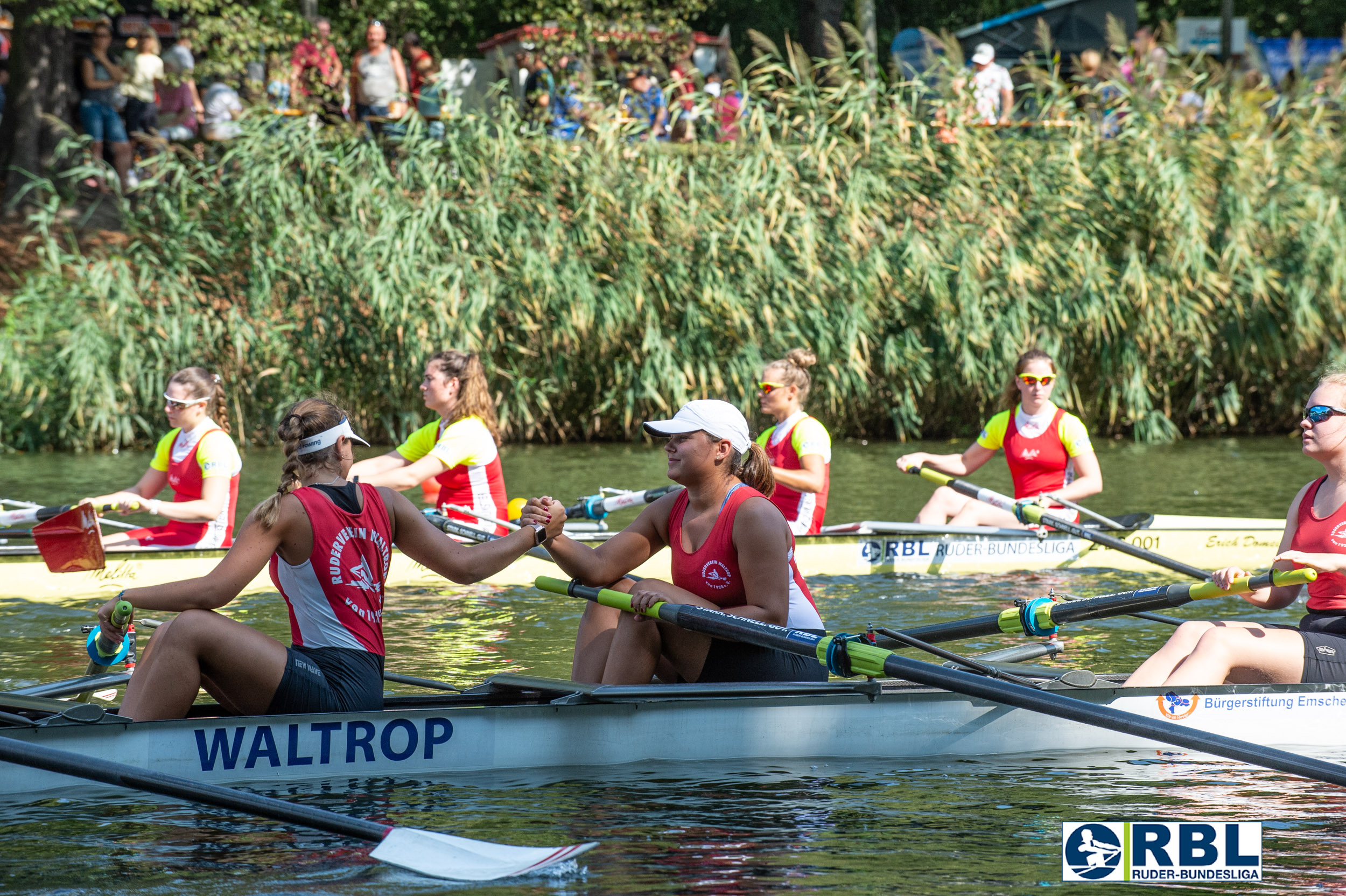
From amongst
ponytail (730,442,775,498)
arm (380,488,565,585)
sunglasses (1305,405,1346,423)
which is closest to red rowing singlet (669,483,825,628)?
ponytail (730,442,775,498)

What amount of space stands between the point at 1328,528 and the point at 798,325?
11083 mm

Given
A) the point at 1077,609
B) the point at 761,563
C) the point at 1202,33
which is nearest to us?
the point at 761,563

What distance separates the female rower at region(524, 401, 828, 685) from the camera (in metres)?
5.36

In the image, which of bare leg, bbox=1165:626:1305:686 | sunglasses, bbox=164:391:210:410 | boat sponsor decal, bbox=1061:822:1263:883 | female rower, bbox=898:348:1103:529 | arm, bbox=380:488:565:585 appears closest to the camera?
boat sponsor decal, bbox=1061:822:1263:883

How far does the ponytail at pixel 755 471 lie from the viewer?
562cm

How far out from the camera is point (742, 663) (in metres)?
5.64

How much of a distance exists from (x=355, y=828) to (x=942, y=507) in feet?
22.3

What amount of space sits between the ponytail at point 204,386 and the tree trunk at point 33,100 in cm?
1256

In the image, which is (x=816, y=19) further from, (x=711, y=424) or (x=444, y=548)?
(x=444, y=548)

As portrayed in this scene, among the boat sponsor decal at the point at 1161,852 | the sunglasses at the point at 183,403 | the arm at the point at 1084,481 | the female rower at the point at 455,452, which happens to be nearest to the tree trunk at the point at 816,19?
the arm at the point at 1084,481

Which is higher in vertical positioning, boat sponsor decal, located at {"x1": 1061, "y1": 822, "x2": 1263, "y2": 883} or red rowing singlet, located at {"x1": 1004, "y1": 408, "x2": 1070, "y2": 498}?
red rowing singlet, located at {"x1": 1004, "y1": 408, "x2": 1070, "y2": 498}

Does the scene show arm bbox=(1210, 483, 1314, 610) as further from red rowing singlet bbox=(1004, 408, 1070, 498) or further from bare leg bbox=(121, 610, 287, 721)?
red rowing singlet bbox=(1004, 408, 1070, 498)

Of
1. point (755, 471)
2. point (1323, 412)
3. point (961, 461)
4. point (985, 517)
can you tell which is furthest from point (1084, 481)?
point (755, 471)

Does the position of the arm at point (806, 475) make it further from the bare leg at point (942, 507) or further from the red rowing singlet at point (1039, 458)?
the bare leg at point (942, 507)
